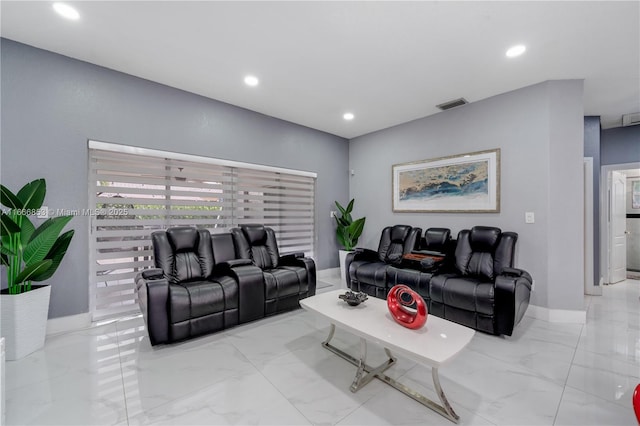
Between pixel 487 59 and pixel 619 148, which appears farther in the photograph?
pixel 619 148

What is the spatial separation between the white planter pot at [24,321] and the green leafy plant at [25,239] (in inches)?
4.7

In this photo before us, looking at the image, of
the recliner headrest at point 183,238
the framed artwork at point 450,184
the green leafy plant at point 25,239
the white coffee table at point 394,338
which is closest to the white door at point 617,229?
the framed artwork at point 450,184

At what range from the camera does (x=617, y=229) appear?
4.82m

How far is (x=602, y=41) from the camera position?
2527mm

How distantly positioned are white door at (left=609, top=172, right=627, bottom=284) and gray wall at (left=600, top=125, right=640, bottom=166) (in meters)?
0.27

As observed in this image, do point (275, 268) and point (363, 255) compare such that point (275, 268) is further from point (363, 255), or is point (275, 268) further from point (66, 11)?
point (66, 11)

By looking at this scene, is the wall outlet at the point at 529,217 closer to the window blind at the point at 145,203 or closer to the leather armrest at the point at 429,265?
the leather armrest at the point at 429,265

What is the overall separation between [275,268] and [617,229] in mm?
6086

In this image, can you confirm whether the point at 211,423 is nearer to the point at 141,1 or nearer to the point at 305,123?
the point at 141,1

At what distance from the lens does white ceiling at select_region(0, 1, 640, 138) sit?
2170mm

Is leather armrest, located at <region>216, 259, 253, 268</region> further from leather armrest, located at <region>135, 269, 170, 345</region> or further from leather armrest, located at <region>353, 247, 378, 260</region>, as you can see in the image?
leather armrest, located at <region>353, 247, 378, 260</region>

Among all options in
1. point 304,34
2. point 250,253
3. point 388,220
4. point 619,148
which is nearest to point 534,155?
point 388,220

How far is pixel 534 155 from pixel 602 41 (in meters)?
1.23

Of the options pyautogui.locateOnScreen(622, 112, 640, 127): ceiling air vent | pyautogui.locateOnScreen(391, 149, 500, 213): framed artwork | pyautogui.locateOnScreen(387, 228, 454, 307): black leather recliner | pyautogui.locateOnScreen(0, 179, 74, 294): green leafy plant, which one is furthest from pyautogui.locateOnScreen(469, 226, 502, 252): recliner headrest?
pyautogui.locateOnScreen(0, 179, 74, 294): green leafy plant
